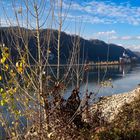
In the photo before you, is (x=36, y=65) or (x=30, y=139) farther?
(x=30, y=139)

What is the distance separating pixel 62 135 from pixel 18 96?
63.1 inches

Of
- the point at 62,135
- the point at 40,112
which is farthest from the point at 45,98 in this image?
the point at 62,135

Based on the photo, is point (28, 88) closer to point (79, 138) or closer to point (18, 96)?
point (18, 96)

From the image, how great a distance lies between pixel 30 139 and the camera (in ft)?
27.5

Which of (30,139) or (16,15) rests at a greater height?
(16,15)

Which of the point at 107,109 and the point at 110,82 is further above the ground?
the point at 110,82

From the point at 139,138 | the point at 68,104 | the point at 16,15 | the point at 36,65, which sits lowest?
the point at 139,138

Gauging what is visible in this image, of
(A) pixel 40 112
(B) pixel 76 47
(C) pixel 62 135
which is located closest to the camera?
(A) pixel 40 112

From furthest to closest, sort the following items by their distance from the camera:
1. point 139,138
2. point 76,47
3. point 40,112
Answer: point 139,138, point 76,47, point 40,112

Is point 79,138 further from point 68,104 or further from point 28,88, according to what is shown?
point 28,88

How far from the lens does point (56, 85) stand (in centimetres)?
820

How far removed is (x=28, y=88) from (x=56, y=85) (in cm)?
69

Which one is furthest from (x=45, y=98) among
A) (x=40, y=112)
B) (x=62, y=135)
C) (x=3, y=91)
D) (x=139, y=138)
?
(x=139, y=138)

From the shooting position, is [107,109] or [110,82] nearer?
[110,82]
